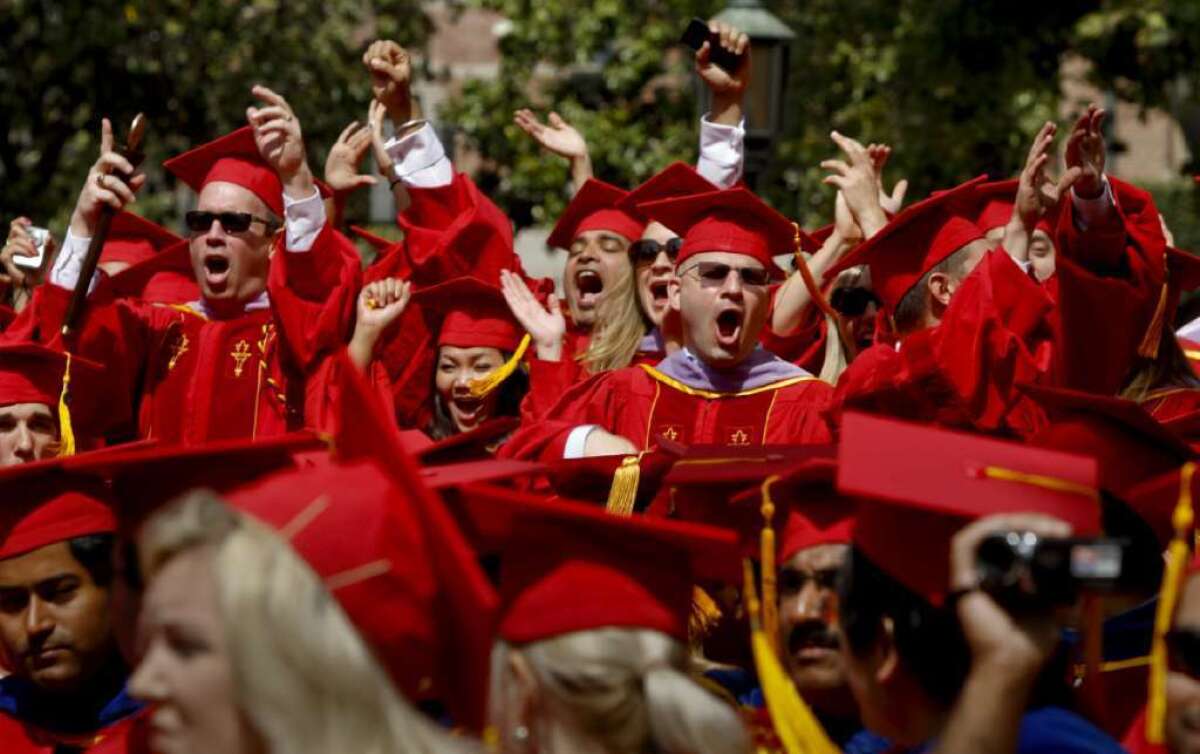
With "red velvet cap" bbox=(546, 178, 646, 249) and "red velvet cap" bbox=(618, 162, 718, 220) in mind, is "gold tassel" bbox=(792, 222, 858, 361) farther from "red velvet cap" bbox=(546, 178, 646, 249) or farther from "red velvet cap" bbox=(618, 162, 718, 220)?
"red velvet cap" bbox=(546, 178, 646, 249)

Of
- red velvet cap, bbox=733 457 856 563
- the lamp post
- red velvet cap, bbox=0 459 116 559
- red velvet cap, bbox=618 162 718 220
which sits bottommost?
red velvet cap, bbox=0 459 116 559

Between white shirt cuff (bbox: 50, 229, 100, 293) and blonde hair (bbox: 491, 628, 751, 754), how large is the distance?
3.96 metres

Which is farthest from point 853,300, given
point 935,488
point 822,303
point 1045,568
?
point 1045,568

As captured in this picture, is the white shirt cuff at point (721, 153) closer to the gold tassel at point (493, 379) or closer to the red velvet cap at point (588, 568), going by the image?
the gold tassel at point (493, 379)

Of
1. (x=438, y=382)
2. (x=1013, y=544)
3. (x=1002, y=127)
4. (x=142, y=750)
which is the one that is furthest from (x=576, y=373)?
(x=1002, y=127)

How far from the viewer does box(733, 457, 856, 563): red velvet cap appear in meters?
4.98

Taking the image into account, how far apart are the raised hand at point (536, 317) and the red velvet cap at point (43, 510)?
2.54 meters

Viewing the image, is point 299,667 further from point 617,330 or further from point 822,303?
point 617,330

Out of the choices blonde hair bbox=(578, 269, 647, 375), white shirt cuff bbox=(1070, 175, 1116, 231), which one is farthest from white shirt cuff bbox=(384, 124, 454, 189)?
white shirt cuff bbox=(1070, 175, 1116, 231)

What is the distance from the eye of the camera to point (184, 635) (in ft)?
11.6

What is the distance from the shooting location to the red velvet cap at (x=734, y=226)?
24.5 ft

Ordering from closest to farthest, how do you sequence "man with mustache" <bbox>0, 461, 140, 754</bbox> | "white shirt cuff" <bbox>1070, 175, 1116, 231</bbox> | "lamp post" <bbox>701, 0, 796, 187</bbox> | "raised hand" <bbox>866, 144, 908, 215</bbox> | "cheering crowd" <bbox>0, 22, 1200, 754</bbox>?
"cheering crowd" <bbox>0, 22, 1200, 754</bbox>
"man with mustache" <bbox>0, 461, 140, 754</bbox>
"white shirt cuff" <bbox>1070, 175, 1116, 231</bbox>
"raised hand" <bbox>866, 144, 908, 215</bbox>
"lamp post" <bbox>701, 0, 796, 187</bbox>

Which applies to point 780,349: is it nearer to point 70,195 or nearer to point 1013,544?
point 1013,544

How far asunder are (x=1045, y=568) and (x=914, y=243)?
374cm
